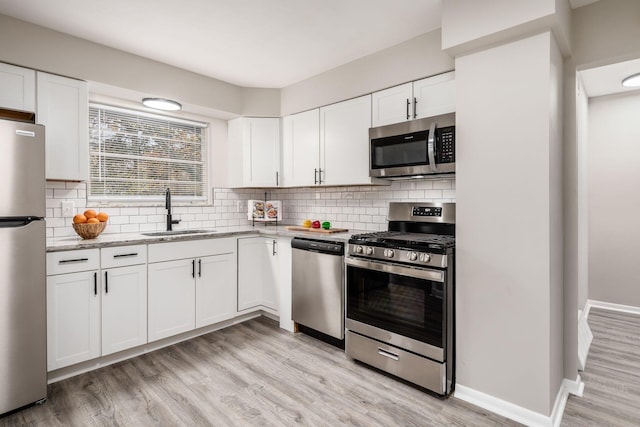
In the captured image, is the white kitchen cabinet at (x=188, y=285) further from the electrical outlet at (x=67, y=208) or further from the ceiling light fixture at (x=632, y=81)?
the ceiling light fixture at (x=632, y=81)

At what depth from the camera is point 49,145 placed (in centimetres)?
254

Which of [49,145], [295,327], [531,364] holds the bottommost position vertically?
[295,327]

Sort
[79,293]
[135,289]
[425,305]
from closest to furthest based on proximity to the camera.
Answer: [425,305]
[79,293]
[135,289]

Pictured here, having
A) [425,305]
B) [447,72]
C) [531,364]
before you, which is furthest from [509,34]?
[531,364]

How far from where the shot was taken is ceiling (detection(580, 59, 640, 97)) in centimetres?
292

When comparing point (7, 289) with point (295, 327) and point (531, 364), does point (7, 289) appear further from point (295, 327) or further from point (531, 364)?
point (531, 364)

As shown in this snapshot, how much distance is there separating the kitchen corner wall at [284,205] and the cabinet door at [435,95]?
A: 1.91 feet

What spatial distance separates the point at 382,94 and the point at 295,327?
7.55 feet

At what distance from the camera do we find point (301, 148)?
143 inches

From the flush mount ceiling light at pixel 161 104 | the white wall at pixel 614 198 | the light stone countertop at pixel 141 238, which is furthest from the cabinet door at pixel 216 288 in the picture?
the white wall at pixel 614 198

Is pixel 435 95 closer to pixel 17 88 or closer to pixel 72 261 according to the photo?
pixel 72 261

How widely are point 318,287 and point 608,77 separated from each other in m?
3.40

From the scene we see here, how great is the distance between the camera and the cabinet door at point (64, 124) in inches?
99.3

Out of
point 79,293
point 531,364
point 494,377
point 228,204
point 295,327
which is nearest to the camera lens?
point 531,364
